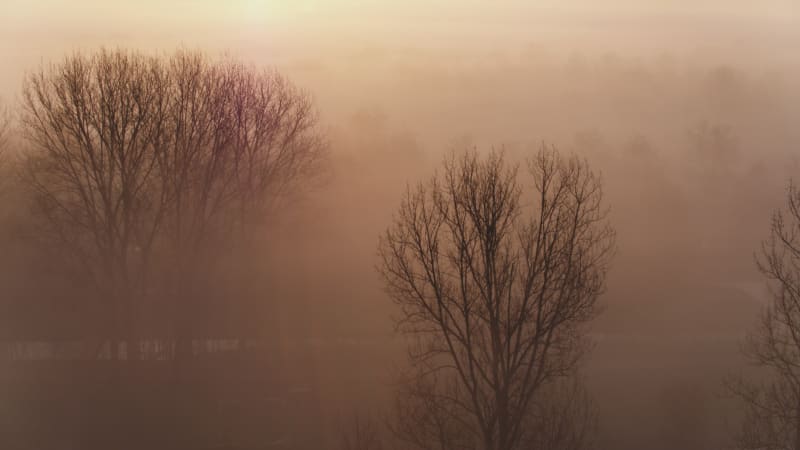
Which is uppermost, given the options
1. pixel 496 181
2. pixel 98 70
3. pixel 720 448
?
pixel 98 70

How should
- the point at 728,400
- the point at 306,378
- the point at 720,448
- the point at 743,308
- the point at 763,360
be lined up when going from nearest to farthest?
the point at 763,360 → the point at 720,448 → the point at 728,400 → the point at 306,378 → the point at 743,308

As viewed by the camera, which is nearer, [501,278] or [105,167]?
[501,278]

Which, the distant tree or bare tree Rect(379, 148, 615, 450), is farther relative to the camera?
the distant tree

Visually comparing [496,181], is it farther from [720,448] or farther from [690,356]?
[690,356]

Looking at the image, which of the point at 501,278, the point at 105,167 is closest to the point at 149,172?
the point at 105,167

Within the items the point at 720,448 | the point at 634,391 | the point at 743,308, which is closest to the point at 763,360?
the point at 720,448

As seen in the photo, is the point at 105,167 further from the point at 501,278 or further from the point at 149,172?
the point at 501,278

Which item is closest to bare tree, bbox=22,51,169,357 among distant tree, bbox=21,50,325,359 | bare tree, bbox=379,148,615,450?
distant tree, bbox=21,50,325,359

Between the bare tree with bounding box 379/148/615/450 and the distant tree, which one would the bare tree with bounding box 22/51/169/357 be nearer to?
the distant tree

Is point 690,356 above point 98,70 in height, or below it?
below

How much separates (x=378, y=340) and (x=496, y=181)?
36.2 m

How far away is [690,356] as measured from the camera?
→ 58969mm

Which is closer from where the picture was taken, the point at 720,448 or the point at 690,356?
the point at 720,448

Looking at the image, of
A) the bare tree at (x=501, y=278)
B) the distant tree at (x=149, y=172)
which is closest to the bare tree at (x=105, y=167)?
the distant tree at (x=149, y=172)
